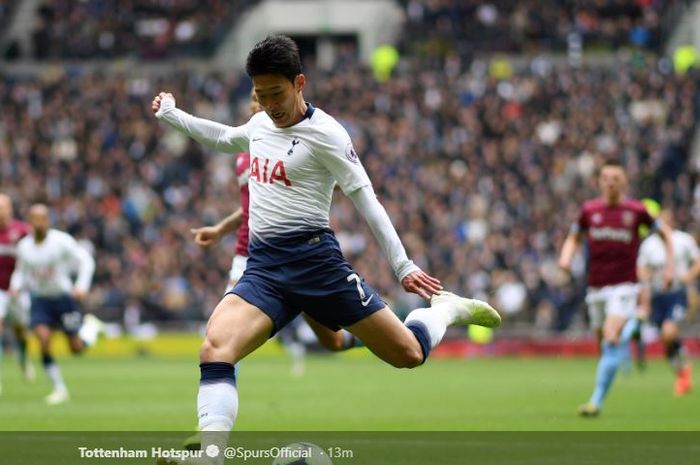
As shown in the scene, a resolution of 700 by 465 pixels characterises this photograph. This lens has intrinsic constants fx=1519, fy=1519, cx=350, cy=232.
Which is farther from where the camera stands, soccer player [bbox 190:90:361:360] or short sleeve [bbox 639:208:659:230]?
short sleeve [bbox 639:208:659:230]

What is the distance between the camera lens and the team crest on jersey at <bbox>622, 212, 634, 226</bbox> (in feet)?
52.2

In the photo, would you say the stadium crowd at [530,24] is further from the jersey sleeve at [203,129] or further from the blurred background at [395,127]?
the jersey sleeve at [203,129]

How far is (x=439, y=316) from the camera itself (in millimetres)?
10539

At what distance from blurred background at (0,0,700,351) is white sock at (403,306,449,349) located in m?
20.4

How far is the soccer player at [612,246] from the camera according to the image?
15727 mm

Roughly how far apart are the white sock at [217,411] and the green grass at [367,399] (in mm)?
4754

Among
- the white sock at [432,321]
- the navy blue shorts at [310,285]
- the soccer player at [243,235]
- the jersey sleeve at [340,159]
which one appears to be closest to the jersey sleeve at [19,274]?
the soccer player at [243,235]

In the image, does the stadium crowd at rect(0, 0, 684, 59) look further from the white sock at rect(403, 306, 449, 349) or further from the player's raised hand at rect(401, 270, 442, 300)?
the player's raised hand at rect(401, 270, 442, 300)

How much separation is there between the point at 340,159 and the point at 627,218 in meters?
7.31

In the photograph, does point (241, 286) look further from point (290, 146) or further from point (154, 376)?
point (154, 376)

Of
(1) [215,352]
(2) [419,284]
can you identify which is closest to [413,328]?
(2) [419,284]

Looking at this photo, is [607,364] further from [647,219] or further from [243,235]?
[243,235]

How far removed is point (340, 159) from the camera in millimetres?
9227

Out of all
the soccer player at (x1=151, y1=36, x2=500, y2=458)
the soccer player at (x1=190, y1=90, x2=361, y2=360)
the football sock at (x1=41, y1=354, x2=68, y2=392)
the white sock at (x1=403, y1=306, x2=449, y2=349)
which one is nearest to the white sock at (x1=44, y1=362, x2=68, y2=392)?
the football sock at (x1=41, y1=354, x2=68, y2=392)
